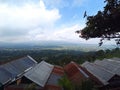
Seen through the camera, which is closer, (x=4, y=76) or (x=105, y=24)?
(x=105, y=24)

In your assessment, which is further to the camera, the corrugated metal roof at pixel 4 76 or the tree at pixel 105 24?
the corrugated metal roof at pixel 4 76

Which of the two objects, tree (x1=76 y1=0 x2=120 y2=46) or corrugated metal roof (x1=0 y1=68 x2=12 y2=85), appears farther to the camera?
corrugated metal roof (x1=0 y1=68 x2=12 y2=85)

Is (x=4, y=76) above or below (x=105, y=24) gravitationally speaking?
below

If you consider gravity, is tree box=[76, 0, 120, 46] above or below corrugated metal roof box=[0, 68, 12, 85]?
above

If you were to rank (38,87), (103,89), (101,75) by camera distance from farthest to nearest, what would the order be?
1. (101,75)
2. (103,89)
3. (38,87)

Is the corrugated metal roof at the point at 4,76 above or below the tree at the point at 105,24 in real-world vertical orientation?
below

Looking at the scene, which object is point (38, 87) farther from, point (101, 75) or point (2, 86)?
point (101, 75)

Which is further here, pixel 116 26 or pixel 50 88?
pixel 50 88

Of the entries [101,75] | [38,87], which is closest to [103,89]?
[101,75]
